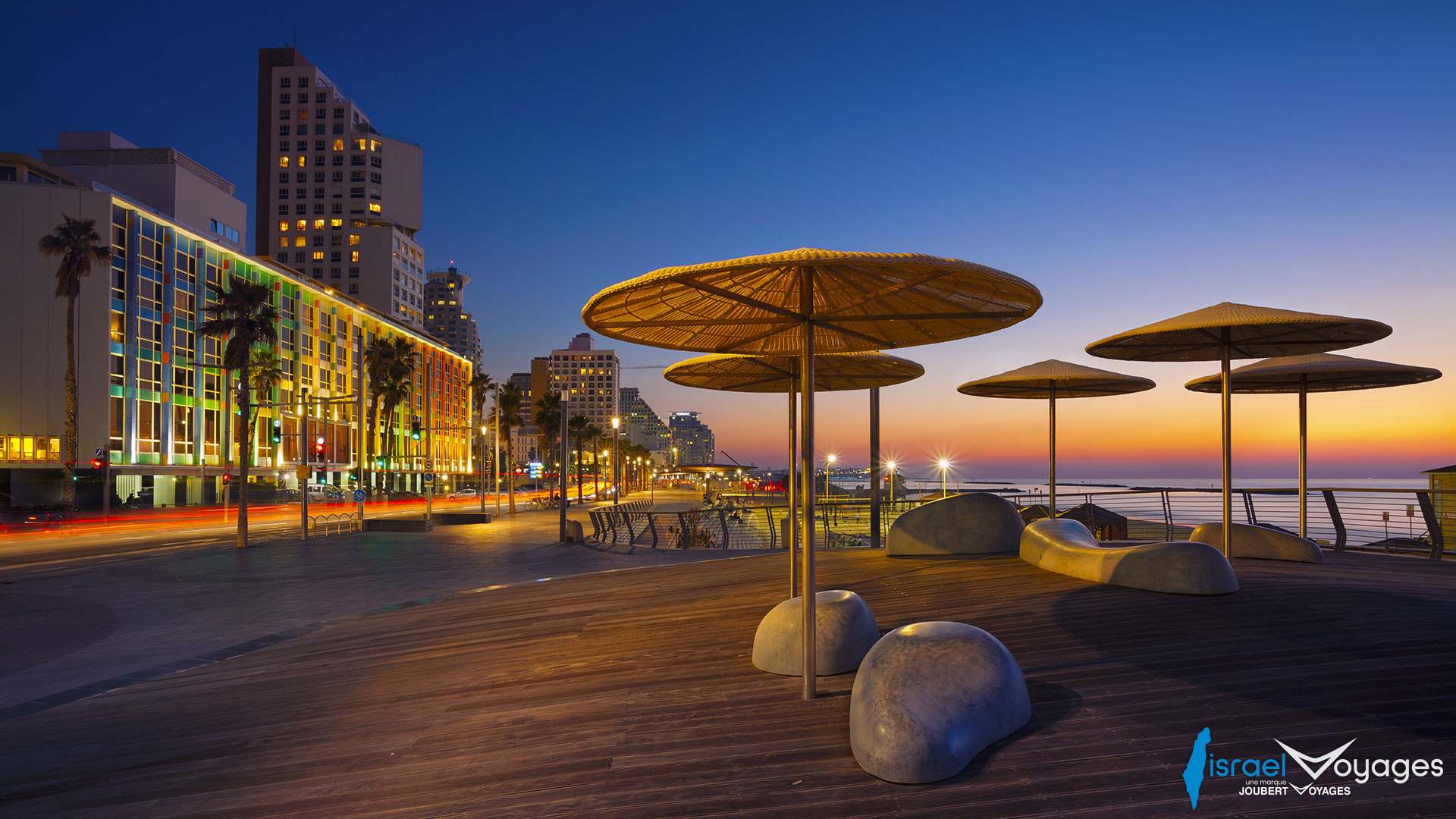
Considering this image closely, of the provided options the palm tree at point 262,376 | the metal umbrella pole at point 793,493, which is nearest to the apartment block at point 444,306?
the palm tree at point 262,376

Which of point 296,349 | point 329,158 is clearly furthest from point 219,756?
point 329,158

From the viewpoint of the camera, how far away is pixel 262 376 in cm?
6141

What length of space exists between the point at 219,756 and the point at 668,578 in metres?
5.87

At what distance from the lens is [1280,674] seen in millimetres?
4355

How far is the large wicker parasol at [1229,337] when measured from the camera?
20.9 feet

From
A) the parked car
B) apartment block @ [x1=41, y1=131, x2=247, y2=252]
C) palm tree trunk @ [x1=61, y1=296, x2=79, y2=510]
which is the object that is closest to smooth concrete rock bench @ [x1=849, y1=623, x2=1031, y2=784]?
palm tree trunk @ [x1=61, y1=296, x2=79, y2=510]

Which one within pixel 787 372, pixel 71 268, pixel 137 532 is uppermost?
pixel 71 268

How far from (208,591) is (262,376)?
56.3 meters

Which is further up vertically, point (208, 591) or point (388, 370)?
point (388, 370)

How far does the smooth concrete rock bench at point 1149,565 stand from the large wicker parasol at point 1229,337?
3.31ft

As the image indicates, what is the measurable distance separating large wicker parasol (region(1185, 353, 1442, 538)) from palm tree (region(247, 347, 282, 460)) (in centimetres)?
6803

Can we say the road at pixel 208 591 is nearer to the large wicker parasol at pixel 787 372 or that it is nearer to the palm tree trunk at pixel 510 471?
the large wicker parasol at pixel 787 372

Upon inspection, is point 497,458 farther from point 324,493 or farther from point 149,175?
point 149,175

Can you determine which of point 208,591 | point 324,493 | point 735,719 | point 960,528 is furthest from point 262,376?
point 735,719
